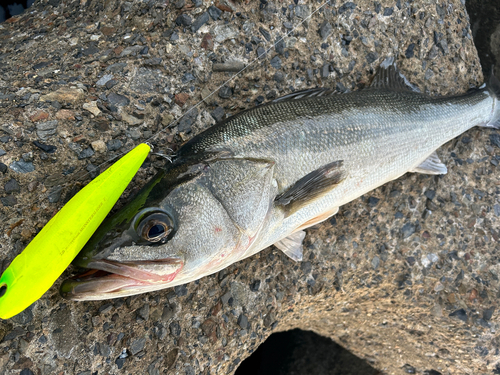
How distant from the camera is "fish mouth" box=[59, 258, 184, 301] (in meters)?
1.79

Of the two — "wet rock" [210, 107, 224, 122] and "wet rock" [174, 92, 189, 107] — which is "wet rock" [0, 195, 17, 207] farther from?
"wet rock" [210, 107, 224, 122]

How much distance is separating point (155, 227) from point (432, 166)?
98.4 inches

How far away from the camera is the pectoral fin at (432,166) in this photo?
3076mm

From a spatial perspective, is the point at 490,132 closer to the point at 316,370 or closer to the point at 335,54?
the point at 335,54

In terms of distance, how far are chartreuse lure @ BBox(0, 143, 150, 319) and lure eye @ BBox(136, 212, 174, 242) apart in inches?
11.7

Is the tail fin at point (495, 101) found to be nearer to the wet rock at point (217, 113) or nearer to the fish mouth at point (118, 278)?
the wet rock at point (217, 113)

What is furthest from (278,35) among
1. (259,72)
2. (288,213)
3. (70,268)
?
(70,268)

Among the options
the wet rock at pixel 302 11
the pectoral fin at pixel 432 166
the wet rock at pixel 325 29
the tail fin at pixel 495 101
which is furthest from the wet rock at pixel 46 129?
the tail fin at pixel 495 101

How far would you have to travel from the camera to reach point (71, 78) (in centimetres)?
254

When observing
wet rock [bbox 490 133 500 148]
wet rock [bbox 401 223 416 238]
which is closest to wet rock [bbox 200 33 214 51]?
wet rock [bbox 401 223 416 238]

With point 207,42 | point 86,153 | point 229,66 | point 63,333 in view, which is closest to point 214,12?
point 207,42

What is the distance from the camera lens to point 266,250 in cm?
280

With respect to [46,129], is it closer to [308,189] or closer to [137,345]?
[137,345]

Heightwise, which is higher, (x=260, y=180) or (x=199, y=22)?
(x=199, y=22)
